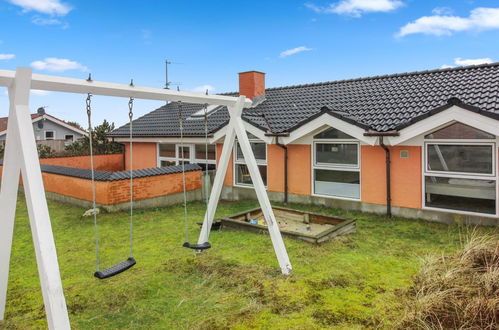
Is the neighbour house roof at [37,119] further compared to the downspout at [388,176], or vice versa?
the neighbour house roof at [37,119]

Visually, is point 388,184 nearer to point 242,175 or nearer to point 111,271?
point 242,175

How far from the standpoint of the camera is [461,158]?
812 centimetres

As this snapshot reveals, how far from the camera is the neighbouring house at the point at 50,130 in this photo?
26.4 metres

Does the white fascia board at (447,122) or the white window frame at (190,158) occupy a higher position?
the white fascia board at (447,122)

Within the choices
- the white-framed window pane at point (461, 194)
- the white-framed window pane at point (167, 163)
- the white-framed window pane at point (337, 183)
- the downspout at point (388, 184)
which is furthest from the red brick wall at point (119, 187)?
the white-framed window pane at point (461, 194)

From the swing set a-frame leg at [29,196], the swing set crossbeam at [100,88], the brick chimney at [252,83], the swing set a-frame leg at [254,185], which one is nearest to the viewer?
the swing set a-frame leg at [29,196]

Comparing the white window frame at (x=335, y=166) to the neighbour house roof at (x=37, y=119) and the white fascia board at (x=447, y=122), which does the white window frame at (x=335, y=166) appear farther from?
the neighbour house roof at (x=37, y=119)

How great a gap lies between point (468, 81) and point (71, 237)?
39.0 feet

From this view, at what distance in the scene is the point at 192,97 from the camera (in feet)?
17.7

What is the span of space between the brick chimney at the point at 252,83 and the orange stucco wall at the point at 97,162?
8.25 m

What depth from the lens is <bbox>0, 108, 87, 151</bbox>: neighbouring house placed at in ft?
86.5

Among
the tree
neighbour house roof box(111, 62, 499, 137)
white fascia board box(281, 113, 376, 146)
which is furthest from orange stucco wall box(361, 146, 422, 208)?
the tree

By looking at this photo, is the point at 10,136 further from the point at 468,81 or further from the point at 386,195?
the point at 468,81

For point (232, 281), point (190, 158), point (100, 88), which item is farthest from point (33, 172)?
point (190, 158)
